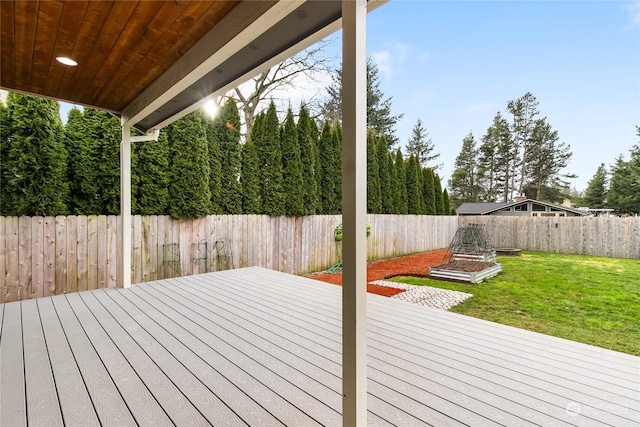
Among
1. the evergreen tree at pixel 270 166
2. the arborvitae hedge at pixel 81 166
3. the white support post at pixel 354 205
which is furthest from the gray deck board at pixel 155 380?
the evergreen tree at pixel 270 166

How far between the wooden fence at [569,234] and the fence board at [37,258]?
12.0 metres

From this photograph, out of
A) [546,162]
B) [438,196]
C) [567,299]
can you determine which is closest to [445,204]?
[438,196]

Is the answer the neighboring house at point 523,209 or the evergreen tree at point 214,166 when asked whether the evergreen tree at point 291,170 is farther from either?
the neighboring house at point 523,209

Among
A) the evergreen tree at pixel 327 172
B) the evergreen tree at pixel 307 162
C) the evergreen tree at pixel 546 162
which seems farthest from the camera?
the evergreen tree at pixel 546 162

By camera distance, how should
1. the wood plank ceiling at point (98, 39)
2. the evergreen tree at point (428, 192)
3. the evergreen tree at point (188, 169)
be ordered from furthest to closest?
the evergreen tree at point (428, 192)
the evergreen tree at point (188, 169)
the wood plank ceiling at point (98, 39)

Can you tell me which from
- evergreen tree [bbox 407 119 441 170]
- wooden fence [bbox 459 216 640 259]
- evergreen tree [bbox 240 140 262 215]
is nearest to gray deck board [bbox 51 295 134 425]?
evergreen tree [bbox 240 140 262 215]

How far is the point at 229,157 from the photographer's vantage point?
217 inches

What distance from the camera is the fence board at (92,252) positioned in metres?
3.83

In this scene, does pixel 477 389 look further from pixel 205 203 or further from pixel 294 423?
pixel 205 203

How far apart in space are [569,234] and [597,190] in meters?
12.3

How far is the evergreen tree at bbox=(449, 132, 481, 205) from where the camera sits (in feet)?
63.3

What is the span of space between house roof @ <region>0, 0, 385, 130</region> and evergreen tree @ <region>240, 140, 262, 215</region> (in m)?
2.83

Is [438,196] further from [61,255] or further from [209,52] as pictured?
[61,255]

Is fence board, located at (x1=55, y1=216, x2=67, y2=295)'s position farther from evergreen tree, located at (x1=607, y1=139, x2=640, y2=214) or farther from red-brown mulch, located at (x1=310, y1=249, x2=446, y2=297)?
evergreen tree, located at (x1=607, y1=139, x2=640, y2=214)
